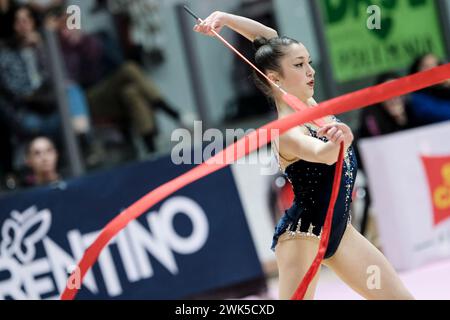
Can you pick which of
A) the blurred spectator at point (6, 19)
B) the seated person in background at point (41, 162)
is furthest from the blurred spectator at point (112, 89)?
the seated person in background at point (41, 162)

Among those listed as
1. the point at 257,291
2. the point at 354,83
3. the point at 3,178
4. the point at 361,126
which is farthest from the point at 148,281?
the point at 354,83

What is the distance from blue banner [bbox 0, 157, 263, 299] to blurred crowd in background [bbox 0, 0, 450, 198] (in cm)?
86

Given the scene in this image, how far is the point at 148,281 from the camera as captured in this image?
7.61 metres

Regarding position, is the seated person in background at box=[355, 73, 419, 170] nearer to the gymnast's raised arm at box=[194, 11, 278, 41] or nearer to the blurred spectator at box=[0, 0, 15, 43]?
the blurred spectator at box=[0, 0, 15, 43]

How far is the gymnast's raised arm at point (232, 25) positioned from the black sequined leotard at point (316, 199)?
0.52 m

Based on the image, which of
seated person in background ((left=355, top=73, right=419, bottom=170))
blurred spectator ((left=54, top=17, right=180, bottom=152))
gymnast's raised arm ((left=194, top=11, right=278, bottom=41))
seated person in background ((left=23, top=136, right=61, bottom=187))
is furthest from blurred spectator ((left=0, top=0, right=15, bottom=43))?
gymnast's raised arm ((left=194, top=11, right=278, bottom=41))

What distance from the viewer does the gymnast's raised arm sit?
14.6 ft

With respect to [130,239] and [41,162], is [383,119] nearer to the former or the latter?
[130,239]

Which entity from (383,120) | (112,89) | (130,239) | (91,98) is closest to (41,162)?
(91,98)

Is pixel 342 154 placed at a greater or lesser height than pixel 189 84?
lesser

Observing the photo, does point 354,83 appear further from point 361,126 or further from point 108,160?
point 108,160

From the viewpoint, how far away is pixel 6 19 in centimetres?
890

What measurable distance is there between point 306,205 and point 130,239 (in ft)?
11.0
